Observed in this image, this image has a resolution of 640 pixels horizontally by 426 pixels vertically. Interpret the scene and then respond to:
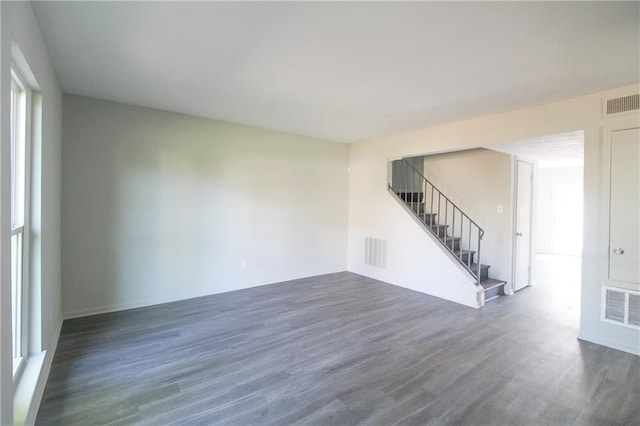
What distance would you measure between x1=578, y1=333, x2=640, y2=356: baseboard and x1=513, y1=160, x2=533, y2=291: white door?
1.83 metres

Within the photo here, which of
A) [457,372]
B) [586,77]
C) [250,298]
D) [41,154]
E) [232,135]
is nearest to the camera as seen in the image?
[41,154]

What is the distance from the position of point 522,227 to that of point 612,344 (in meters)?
2.40

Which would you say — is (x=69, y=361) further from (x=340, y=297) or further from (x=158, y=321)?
(x=340, y=297)

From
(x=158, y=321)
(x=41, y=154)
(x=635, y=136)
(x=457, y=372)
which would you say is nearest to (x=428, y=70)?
(x=635, y=136)

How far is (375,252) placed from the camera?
19.2 ft

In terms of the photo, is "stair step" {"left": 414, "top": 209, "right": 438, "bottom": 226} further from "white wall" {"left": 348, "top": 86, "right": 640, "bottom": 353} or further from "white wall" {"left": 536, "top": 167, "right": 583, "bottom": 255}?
"white wall" {"left": 536, "top": 167, "right": 583, "bottom": 255}

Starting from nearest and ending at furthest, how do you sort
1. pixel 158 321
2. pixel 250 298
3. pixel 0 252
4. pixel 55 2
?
pixel 0 252 → pixel 55 2 → pixel 158 321 → pixel 250 298

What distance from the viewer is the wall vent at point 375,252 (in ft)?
18.7

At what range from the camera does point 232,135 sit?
191 inches

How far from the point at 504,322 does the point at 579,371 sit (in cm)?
112

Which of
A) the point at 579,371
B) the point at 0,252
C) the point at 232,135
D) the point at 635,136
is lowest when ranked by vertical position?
the point at 579,371

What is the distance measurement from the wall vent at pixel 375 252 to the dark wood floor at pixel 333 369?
5.09 feet

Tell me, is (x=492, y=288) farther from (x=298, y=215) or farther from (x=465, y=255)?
(x=298, y=215)

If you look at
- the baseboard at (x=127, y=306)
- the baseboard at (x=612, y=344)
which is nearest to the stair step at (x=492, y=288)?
the baseboard at (x=612, y=344)
